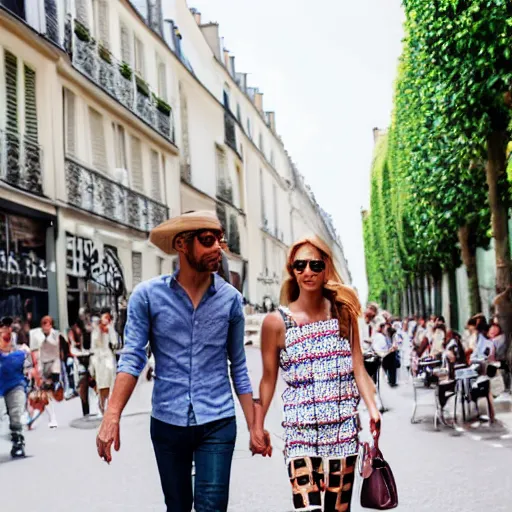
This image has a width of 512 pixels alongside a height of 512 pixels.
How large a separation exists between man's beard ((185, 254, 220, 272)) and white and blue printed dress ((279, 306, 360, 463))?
390 millimetres

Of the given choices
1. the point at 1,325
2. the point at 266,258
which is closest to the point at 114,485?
the point at 1,325

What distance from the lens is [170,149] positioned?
63.5ft

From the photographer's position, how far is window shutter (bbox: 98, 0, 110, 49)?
16172mm

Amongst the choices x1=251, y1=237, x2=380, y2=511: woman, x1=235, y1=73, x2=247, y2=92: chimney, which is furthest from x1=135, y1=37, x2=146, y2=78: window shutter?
x1=251, y1=237, x2=380, y2=511: woman

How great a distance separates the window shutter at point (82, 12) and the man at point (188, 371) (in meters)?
12.4

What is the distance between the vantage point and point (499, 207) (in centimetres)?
1596

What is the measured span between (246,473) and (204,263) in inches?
177

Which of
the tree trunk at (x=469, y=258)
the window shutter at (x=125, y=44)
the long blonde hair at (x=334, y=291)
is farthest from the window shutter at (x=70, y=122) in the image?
the long blonde hair at (x=334, y=291)

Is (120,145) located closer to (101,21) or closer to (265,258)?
(101,21)

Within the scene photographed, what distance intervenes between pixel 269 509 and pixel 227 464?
2.86m

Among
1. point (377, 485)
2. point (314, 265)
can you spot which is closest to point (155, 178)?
point (314, 265)

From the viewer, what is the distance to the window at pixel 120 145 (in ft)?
55.9

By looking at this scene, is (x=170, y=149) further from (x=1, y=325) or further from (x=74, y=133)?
(x=1, y=325)

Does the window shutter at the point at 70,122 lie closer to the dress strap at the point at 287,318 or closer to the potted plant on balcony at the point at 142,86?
the potted plant on balcony at the point at 142,86
